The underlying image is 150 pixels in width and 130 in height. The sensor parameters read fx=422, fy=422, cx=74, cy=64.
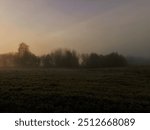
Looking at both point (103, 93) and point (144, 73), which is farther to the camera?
point (144, 73)

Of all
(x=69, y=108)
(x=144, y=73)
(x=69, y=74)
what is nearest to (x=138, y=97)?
(x=69, y=108)

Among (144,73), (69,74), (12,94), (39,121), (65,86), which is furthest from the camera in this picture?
(144,73)

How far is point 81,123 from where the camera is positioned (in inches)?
727

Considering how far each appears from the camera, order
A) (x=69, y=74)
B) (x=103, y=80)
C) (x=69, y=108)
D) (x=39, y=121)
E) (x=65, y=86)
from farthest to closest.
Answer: (x=69, y=74)
(x=103, y=80)
(x=65, y=86)
(x=69, y=108)
(x=39, y=121)

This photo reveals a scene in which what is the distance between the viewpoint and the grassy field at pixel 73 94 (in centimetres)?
2106

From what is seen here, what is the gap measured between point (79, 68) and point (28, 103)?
19868 mm

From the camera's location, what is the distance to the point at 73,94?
24.3 metres

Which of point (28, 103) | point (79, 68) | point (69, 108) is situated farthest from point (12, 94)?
point (79, 68)

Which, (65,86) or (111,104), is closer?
(111,104)

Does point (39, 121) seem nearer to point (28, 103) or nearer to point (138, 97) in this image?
point (28, 103)

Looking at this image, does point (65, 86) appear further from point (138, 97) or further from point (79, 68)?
point (79, 68)

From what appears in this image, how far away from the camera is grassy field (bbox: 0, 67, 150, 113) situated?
69.1 feet

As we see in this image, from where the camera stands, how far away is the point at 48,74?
36844 millimetres

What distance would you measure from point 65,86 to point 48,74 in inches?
346
